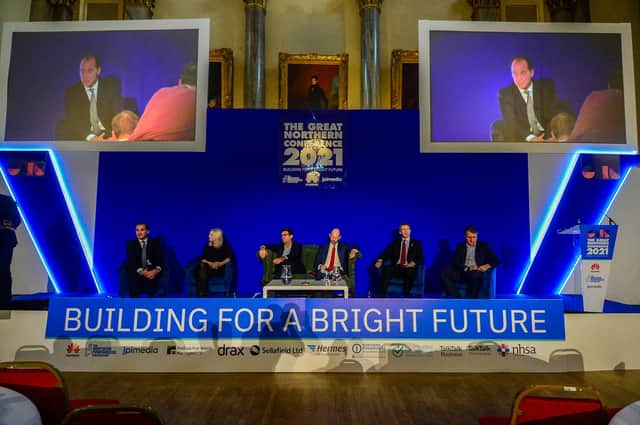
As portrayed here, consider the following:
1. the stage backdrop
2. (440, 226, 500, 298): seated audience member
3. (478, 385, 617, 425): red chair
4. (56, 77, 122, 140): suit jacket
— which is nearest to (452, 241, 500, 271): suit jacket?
(440, 226, 500, 298): seated audience member

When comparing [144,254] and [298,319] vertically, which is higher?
[144,254]

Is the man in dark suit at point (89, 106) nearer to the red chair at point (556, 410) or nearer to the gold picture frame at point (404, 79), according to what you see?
the gold picture frame at point (404, 79)

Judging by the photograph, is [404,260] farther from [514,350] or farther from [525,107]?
[525,107]

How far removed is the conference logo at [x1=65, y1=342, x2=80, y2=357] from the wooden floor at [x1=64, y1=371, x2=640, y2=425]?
0.16 m

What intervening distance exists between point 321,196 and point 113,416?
4554 millimetres

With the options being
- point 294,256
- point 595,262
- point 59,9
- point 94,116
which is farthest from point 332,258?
point 59,9

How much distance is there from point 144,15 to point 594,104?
651cm

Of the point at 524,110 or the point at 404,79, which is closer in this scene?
the point at 524,110

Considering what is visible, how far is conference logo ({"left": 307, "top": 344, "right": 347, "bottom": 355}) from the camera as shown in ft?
12.5

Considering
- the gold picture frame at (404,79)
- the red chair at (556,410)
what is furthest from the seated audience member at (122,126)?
the red chair at (556,410)

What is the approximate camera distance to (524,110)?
227 inches

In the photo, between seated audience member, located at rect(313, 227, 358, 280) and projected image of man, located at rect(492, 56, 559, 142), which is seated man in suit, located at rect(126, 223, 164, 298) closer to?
seated audience member, located at rect(313, 227, 358, 280)

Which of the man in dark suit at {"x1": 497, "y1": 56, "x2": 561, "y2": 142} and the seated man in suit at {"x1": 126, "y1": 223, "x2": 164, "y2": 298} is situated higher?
the man in dark suit at {"x1": 497, "y1": 56, "x2": 561, "y2": 142}

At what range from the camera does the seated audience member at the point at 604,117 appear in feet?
18.7
